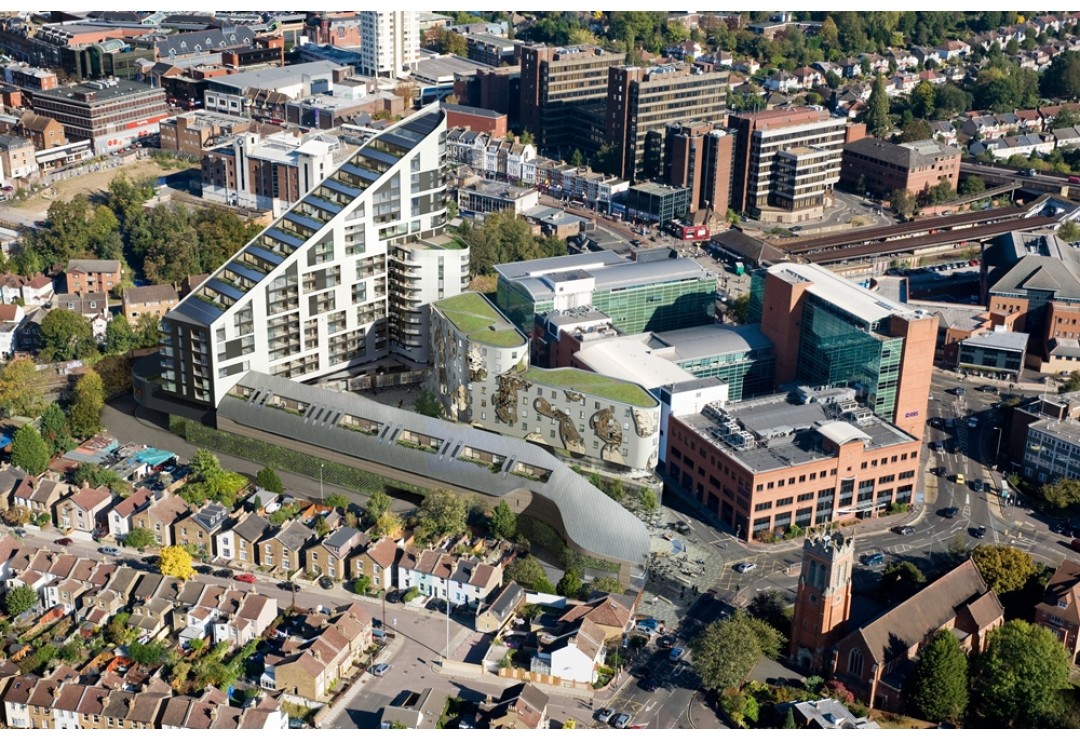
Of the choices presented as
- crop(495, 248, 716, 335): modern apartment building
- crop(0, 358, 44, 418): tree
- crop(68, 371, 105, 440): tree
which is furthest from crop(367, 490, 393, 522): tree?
crop(0, 358, 44, 418): tree

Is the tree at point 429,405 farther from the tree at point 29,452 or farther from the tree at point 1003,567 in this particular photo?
the tree at point 1003,567

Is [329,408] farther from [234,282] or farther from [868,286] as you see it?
[868,286]

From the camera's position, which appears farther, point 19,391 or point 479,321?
point 19,391

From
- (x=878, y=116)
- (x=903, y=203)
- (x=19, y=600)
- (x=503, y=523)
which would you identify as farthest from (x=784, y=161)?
(x=19, y=600)

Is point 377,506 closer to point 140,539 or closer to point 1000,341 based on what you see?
point 140,539

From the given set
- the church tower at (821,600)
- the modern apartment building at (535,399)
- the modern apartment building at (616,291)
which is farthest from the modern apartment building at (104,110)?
the church tower at (821,600)
